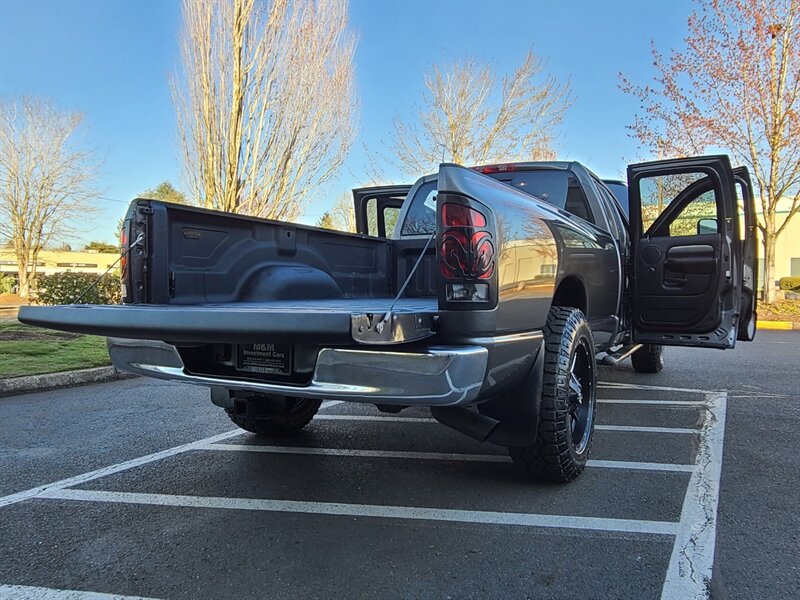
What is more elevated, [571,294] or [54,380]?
[571,294]

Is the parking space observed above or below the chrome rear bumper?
below

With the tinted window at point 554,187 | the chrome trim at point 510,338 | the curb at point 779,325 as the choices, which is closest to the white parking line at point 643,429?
the tinted window at point 554,187

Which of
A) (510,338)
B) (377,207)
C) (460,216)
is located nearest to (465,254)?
(460,216)

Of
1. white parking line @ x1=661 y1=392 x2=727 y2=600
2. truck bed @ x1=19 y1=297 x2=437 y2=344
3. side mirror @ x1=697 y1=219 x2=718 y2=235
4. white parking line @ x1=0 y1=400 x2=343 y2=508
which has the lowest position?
white parking line @ x1=0 y1=400 x2=343 y2=508

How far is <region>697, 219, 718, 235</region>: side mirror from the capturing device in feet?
17.6

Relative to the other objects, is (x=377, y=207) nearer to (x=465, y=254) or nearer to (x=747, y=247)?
(x=747, y=247)

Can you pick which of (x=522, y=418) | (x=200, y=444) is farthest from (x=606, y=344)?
(x=200, y=444)

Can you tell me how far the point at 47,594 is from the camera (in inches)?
84.8

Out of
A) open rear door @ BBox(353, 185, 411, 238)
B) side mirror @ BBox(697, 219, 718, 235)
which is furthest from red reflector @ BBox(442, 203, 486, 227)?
open rear door @ BBox(353, 185, 411, 238)

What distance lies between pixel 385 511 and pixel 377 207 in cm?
416

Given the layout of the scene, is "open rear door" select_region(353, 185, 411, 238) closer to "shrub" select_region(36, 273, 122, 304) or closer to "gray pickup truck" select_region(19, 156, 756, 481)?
"gray pickup truck" select_region(19, 156, 756, 481)

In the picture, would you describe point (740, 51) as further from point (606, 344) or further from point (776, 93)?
point (606, 344)

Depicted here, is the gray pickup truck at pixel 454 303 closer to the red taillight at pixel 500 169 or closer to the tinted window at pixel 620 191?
the red taillight at pixel 500 169

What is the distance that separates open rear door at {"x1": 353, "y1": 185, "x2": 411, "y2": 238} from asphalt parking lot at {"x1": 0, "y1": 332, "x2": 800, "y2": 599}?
98.4 inches
